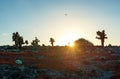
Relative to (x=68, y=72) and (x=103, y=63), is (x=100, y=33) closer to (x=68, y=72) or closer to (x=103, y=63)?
(x=103, y=63)

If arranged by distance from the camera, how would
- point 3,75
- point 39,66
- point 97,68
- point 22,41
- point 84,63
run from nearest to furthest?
1. point 3,75
2. point 39,66
3. point 97,68
4. point 84,63
5. point 22,41

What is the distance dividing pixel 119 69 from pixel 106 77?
27.0 feet

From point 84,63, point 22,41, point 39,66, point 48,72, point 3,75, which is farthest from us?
point 22,41

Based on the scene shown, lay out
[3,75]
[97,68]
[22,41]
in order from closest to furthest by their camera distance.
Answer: [3,75]
[97,68]
[22,41]

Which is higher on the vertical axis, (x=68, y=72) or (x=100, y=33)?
(x=100, y=33)

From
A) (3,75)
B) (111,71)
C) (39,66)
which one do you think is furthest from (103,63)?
(3,75)

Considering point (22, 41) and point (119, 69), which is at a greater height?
point (22, 41)

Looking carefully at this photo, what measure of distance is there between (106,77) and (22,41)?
72641 mm

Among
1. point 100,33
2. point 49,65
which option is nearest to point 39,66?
point 49,65

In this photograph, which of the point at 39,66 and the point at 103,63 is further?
the point at 103,63

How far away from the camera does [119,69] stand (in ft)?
226

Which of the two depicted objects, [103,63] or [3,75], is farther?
[103,63]

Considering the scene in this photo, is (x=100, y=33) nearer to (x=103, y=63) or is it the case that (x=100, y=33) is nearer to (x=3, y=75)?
(x=103, y=63)

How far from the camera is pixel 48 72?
61438 mm
